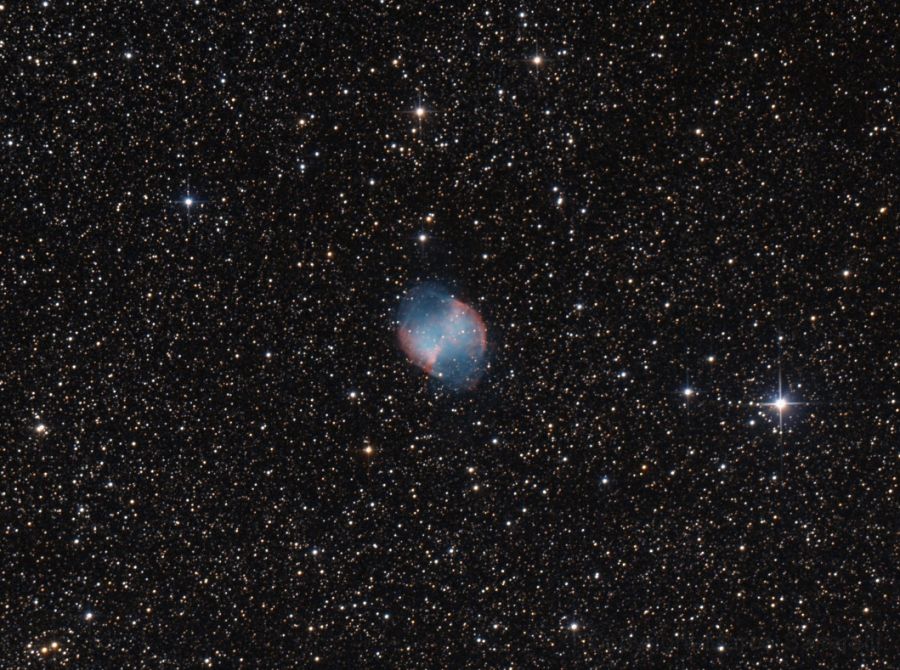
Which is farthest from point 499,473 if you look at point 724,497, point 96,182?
point 96,182

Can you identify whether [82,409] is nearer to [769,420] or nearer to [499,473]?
[499,473]

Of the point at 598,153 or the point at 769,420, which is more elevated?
the point at 598,153

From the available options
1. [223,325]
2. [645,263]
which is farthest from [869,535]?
[223,325]
